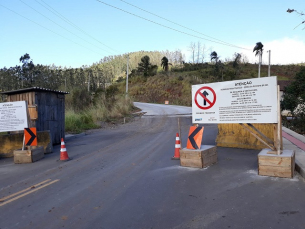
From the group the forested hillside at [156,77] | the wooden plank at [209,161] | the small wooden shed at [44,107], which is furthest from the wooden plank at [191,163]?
the forested hillside at [156,77]

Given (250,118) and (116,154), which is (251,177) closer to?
(250,118)

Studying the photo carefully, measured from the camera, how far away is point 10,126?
10945 mm

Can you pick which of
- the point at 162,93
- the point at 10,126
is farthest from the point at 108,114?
the point at 162,93

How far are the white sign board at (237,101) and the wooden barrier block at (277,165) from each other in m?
0.97

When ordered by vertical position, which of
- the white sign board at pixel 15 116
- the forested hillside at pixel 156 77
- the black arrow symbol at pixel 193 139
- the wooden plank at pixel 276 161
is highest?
the forested hillside at pixel 156 77

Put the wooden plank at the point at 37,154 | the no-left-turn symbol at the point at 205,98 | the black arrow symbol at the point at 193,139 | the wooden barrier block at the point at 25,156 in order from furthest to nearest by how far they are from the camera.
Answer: the wooden plank at the point at 37,154 → the wooden barrier block at the point at 25,156 → the no-left-turn symbol at the point at 205,98 → the black arrow symbol at the point at 193,139

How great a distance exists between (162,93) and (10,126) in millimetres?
52693

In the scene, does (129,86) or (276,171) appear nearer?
(276,171)

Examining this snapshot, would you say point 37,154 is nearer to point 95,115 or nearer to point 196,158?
point 196,158

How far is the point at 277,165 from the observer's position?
664cm

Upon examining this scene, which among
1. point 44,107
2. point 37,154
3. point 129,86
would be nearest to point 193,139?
point 37,154

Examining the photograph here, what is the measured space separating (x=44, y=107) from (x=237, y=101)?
9.05 meters

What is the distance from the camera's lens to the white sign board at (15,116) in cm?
1088

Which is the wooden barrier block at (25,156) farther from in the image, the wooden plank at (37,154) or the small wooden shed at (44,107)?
the small wooden shed at (44,107)
